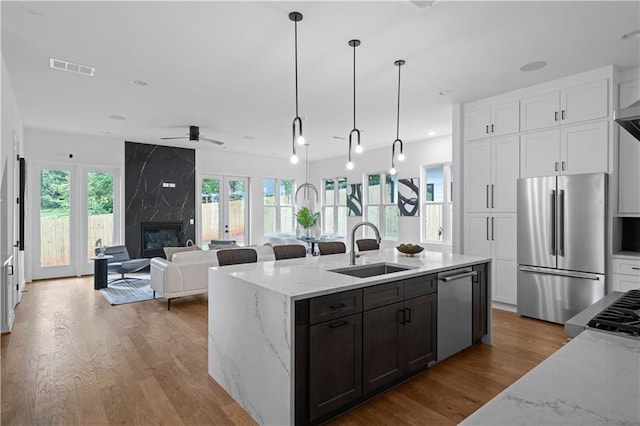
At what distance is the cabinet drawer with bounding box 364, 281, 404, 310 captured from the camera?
2.35 m

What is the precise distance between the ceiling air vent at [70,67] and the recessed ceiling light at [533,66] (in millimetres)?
4706

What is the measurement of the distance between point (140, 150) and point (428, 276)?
24.1 feet

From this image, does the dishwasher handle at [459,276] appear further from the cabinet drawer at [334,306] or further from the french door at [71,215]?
the french door at [71,215]

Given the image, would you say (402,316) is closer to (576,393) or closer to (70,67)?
(576,393)

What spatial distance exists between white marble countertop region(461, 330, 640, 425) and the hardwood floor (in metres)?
1.49

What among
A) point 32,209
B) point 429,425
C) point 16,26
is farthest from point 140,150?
point 429,425

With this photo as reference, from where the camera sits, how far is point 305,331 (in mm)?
2014

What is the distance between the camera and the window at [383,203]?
27.7 feet

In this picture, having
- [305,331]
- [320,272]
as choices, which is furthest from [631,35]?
[305,331]

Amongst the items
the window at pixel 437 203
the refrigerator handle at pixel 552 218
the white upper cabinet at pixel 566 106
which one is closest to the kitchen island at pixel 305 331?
the refrigerator handle at pixel 552 218

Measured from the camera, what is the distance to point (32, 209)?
6.70m

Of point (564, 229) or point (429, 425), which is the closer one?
point (429, 425)

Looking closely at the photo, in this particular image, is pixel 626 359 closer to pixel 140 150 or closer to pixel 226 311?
pixel 226 311

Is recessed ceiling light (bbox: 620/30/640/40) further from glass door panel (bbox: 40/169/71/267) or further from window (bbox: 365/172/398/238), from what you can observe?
glass door panel (bbox: 40/169/71/267)
